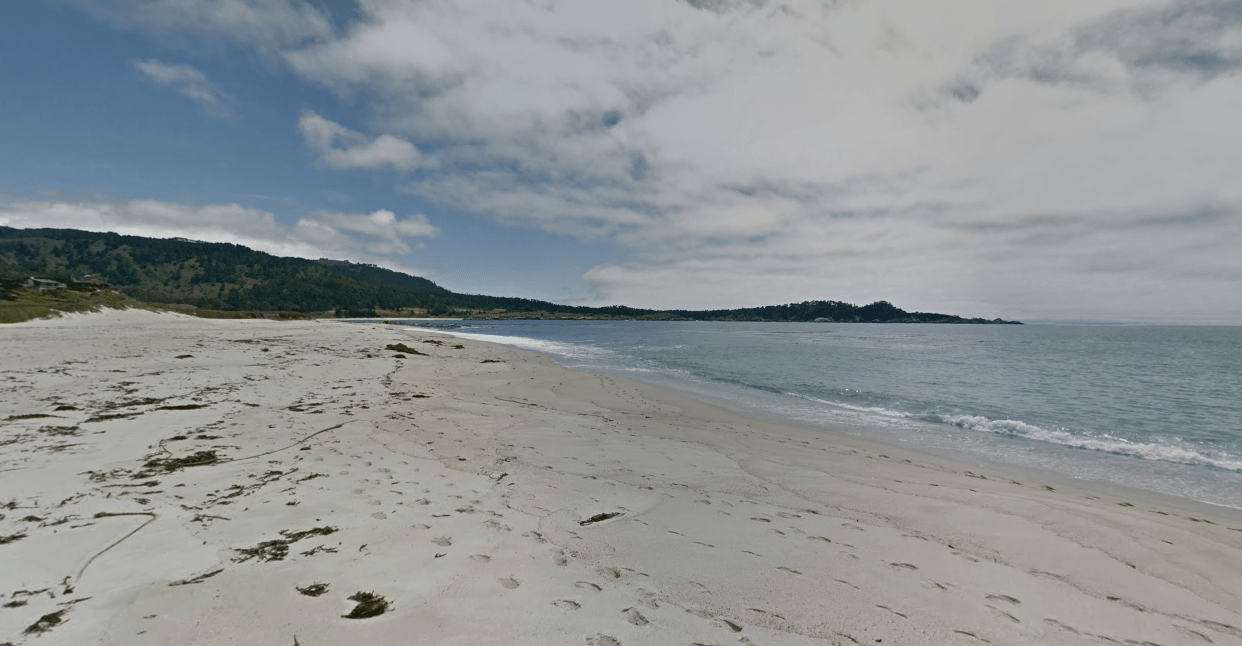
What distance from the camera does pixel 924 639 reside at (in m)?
3.53

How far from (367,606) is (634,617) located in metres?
2.11

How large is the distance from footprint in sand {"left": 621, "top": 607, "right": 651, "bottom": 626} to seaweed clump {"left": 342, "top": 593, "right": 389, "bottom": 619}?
189 centimetres

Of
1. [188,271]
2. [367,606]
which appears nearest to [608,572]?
[367,606]

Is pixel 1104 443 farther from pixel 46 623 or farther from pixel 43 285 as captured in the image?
pixel 43 285

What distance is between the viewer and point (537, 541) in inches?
193

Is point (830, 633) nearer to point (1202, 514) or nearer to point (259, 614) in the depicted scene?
point (259, 614)

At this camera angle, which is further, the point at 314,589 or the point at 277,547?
the point at 277,547

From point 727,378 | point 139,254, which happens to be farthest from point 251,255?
point 727,378

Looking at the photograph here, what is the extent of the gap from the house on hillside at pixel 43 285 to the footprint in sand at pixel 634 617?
8096 centimetres

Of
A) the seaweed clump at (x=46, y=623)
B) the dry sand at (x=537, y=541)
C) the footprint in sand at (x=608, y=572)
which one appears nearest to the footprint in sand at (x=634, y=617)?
the dry sand at (x=537, y=541)

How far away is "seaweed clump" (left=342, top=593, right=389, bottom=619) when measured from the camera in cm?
338

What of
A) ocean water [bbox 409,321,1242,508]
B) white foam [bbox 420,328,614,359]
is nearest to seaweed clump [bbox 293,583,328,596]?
ocean water [bbox 409,321,1242,508]

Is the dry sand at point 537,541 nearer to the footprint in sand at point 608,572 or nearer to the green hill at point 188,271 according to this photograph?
the footprint in sand at point 608,572

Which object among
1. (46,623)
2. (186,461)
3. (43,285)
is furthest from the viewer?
(43,285)
